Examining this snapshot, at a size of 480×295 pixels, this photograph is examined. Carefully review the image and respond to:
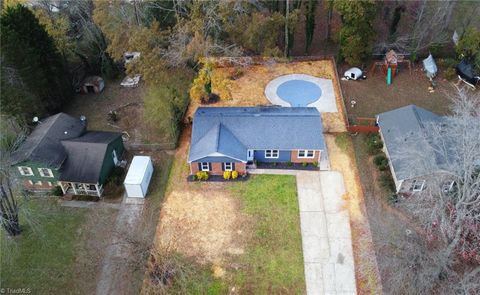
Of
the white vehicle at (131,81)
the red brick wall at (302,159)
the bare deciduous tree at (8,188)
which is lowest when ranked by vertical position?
the bare deciduous tree at (8,188)

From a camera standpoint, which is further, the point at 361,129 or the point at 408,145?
the point at 361,129

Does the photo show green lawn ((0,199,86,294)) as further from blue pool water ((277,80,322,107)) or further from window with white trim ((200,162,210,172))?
blue pool water ((277,80,322,107))

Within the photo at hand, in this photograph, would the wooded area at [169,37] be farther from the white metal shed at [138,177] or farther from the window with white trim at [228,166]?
the window with white trim at [228,166]

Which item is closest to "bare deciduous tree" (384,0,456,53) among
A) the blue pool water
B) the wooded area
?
the wooded area

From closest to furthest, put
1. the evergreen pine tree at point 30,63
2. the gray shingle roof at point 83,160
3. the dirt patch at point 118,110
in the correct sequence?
the gray shingle roof at point 83,160
the evergreen pine tree at point 30,63
the dirt patch at point 118,110

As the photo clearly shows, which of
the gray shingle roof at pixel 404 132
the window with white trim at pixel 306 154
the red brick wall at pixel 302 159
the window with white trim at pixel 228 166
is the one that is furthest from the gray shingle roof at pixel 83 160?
the gray shingle roof at pixel 404 132

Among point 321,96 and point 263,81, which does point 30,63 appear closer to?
point 263,81

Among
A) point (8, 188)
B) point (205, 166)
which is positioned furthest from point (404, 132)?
point (8, 188)
